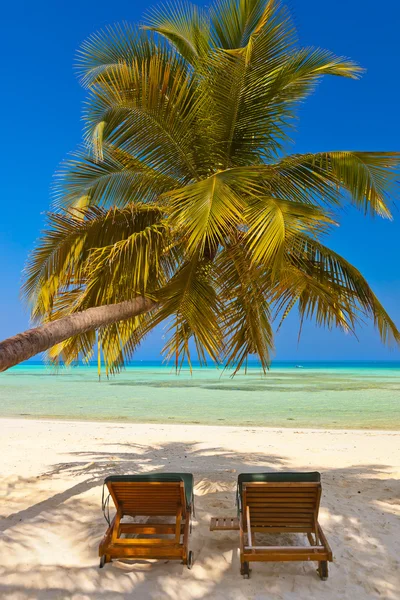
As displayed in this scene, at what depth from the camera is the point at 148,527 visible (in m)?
4.82

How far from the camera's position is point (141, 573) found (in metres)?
4.24

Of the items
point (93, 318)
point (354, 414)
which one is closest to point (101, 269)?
point (93, 318)

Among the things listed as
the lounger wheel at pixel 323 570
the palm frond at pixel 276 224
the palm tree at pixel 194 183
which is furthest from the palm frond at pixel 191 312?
the lounger wheel at pixel 323 570

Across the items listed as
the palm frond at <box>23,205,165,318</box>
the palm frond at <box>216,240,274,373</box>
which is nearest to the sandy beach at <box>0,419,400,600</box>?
the palm frond at <box>216,240,274,373</box>

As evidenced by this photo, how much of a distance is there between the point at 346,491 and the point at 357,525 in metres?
1.36

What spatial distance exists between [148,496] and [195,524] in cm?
108

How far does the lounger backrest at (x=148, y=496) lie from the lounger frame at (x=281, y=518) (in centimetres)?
60

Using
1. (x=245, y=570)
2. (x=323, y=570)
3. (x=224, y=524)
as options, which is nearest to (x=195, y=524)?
(x=224, y=524)

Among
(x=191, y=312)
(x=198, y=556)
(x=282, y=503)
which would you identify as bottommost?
(x=198, y=556)

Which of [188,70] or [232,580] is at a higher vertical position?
[188,70]

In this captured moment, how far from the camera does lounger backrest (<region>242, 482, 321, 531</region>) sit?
4.33 metres

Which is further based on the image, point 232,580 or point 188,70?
point 188,70

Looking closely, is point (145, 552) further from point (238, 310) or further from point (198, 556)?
point (238, 310)

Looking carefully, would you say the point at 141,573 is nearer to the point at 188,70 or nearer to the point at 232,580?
the point at 232,580
